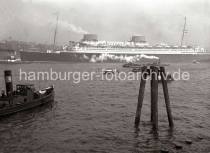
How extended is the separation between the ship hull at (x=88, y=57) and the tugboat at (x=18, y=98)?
8456 centimetres

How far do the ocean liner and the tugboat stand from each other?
85.7 meters

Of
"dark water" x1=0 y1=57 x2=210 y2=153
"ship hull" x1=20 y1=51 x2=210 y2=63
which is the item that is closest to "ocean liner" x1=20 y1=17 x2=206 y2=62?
"ship hull" x1=20 y1=51 x2=210 y2=63

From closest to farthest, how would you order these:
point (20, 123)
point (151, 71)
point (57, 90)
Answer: point (151, 71), point (20, 123), point (57, 90)

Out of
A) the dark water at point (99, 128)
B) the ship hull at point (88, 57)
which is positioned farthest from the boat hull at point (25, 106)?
the ship hull at point (88, 57)

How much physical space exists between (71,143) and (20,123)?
6.70 m

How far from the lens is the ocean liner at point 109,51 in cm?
11712

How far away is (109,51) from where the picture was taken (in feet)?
440

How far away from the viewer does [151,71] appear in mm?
21312

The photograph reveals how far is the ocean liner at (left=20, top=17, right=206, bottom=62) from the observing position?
11712cm

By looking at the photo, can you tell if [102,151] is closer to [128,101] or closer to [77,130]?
[77,130]

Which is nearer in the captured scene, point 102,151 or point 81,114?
point 102,151

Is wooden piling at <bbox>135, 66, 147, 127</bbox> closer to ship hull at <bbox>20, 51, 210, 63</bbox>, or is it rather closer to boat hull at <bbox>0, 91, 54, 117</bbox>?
boat hull at <bbox>0, 91, 54, 117</bbox>

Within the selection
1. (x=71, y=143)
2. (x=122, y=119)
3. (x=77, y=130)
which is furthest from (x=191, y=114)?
(x=71, y=143)

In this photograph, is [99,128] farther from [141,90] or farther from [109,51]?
[109,51]
